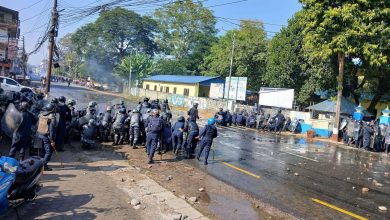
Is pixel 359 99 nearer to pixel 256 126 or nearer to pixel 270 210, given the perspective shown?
pixel 256 126

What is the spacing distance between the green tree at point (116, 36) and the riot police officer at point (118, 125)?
7028 cm

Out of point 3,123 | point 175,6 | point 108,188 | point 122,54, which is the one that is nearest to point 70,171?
point 108,188

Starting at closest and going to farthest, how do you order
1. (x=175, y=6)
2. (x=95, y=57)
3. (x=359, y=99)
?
(x=359, y=99), (x=175, y=6), (x=95, y=57)

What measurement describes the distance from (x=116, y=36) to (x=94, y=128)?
2826 inches

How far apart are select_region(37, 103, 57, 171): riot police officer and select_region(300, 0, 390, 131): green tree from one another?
69.9 feet

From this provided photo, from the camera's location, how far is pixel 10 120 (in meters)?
10.3

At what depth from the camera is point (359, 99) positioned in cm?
3506

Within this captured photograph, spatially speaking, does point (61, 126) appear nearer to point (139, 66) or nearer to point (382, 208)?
point (382, 208)

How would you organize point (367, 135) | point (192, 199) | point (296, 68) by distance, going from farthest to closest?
point (296, 68) → point (367, 135) → point (192, 199)

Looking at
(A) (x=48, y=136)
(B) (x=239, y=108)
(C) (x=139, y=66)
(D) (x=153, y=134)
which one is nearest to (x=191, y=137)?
(D) (x=153, y=134)

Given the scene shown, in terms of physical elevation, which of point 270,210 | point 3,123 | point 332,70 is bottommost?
point 270,210

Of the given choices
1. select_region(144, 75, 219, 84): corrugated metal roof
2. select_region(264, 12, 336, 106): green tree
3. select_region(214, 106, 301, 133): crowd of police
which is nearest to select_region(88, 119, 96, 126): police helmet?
select_region(214, 106, 301, 133): crowd of police

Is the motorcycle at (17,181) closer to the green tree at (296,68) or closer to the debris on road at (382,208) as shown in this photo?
the debris on road at (382,208)

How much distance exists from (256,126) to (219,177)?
19742 millimetres
